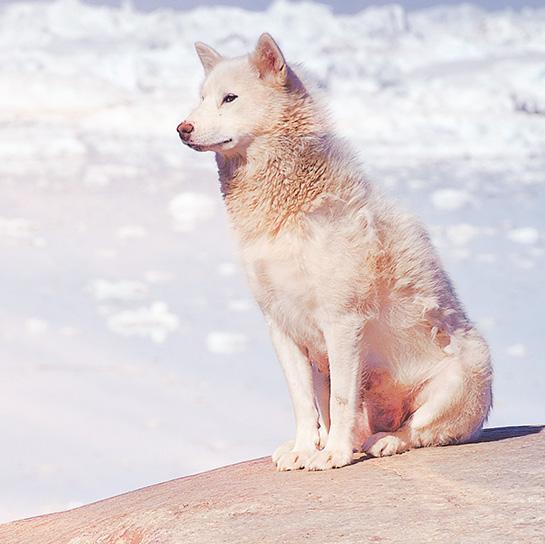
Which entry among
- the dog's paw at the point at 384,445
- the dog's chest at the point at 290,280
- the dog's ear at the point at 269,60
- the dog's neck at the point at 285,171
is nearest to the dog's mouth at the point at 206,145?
the dog's neck at the point at 285,171

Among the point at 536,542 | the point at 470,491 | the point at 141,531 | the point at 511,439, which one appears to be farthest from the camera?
the point at 511,439

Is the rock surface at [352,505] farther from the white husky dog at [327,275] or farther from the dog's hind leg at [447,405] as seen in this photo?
the white husky dog at [327,275]

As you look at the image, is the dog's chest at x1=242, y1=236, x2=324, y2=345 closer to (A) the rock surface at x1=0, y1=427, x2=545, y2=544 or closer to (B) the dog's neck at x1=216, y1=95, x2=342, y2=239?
(B) the dog's neck at x1=216, y1=95, x2=342, y2=239

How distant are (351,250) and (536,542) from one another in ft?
5.39

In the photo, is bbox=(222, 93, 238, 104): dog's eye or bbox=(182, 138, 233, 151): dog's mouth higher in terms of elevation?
bbox=(222, 93, 238, 104): dog's eye

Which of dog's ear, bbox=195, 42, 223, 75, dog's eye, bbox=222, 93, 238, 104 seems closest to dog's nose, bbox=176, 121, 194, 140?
dog's eye, bbox=222, 93, 238, 104

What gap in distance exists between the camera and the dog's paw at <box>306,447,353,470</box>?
4.77 metres

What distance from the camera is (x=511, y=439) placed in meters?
5.34

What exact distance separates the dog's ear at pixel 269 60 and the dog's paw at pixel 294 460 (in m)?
1.78

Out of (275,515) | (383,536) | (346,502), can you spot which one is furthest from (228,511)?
(383,536)

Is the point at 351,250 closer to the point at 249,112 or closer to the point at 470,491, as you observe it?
the point at 249,112

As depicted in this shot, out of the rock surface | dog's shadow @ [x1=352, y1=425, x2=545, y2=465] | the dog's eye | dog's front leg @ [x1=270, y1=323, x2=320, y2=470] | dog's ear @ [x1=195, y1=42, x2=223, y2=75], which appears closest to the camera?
the rock surface

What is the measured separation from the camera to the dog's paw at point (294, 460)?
4.89m

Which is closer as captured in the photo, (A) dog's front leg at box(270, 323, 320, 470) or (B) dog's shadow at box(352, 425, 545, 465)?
(A) dog's front leg at box(270, 323, 320, 470)
